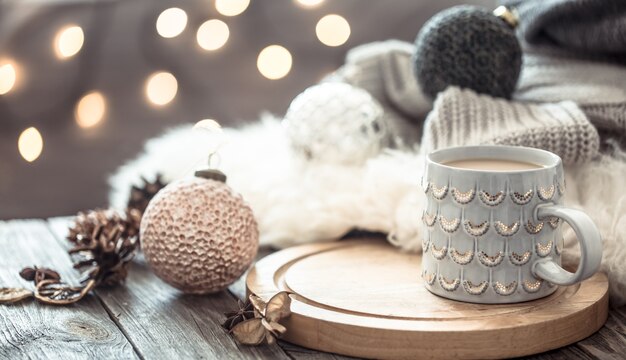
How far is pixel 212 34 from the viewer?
1.45 metres

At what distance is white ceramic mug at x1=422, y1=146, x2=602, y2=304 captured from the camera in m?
0.69

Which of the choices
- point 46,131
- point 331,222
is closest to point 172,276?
point 331,222

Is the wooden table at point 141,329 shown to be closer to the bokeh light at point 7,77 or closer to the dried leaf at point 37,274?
the dried leaf at point 37,274

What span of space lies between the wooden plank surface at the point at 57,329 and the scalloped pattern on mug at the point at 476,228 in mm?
294

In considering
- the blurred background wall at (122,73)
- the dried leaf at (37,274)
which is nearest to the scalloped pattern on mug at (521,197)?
the dried leaf at (37,274)

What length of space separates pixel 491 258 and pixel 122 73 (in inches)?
35.2

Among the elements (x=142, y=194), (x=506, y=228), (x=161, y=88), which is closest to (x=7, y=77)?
(x=161, y=88)

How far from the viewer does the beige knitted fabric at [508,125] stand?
2.76ft

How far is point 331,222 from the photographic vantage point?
2.94ft

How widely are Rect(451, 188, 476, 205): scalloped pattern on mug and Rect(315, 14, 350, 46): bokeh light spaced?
0.81 metres

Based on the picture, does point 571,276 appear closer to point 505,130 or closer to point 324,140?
point 505,130

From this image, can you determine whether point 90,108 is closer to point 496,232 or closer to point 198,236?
point 198,236

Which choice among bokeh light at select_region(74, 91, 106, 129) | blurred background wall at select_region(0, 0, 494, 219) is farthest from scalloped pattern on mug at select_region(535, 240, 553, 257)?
bokeh light at select_region(74, 91, 106, 129)

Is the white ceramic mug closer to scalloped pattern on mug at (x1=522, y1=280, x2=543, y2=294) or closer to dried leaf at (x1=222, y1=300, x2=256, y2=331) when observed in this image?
scalloped pattern on mug at (x1=522, y1=280, x2=543, y2=294)
